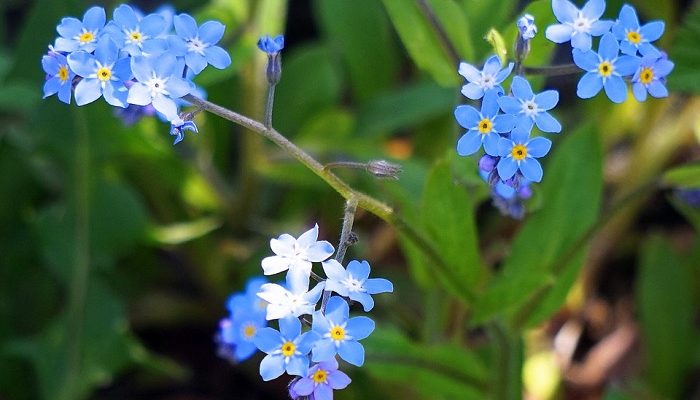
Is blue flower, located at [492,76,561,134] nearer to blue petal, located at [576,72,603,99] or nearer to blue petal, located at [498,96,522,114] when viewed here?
blue petal, located at [498,96,522,114]

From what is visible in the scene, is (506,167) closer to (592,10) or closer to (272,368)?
(592,10)

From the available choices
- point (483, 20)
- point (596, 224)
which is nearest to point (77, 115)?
point (483, 20)

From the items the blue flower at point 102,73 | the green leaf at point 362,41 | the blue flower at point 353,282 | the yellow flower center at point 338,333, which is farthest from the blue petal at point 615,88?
the green leaf at point 362,41

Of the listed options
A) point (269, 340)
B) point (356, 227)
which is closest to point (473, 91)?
point (269, 340)

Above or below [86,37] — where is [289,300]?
below

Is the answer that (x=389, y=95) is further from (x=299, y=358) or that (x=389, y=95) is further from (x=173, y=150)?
(x=299, y=358)

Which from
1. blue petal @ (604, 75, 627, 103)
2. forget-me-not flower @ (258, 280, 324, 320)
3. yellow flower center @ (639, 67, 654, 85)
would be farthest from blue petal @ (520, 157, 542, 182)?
forget-me-not flower @ (258, 280, 324, 320)
